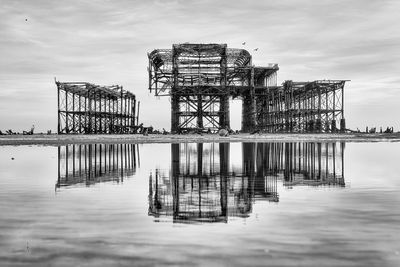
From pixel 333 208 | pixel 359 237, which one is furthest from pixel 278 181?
pixel 359 237

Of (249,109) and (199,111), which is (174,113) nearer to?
(199,111)

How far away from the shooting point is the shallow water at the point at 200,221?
5270 mm

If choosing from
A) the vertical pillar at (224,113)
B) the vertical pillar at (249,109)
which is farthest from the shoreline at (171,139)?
the vertical pillar at (249,109)

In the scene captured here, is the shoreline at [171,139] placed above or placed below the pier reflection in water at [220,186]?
above

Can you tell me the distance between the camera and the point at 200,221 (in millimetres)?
7199

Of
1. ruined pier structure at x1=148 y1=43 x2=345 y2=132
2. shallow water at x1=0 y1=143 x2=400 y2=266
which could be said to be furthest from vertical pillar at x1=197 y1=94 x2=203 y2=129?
shallow water at x1=0 y1=143 x2=400 y2=266

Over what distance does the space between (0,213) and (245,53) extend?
67105 mm

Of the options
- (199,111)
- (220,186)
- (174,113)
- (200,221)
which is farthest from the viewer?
(199,111)

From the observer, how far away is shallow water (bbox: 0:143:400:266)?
207 inches

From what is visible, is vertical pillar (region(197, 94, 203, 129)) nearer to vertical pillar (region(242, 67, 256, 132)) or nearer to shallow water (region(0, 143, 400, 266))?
vertical pillar (region(242, 67, 256, 132))

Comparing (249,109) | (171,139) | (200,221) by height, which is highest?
(249,109)

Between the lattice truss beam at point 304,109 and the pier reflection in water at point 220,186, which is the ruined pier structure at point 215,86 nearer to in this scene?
the lattice truss beam at point 304,109

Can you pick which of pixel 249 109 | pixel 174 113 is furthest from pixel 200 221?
pixel 249 109

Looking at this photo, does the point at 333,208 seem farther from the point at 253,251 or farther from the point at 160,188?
Result: the point at 160,188
